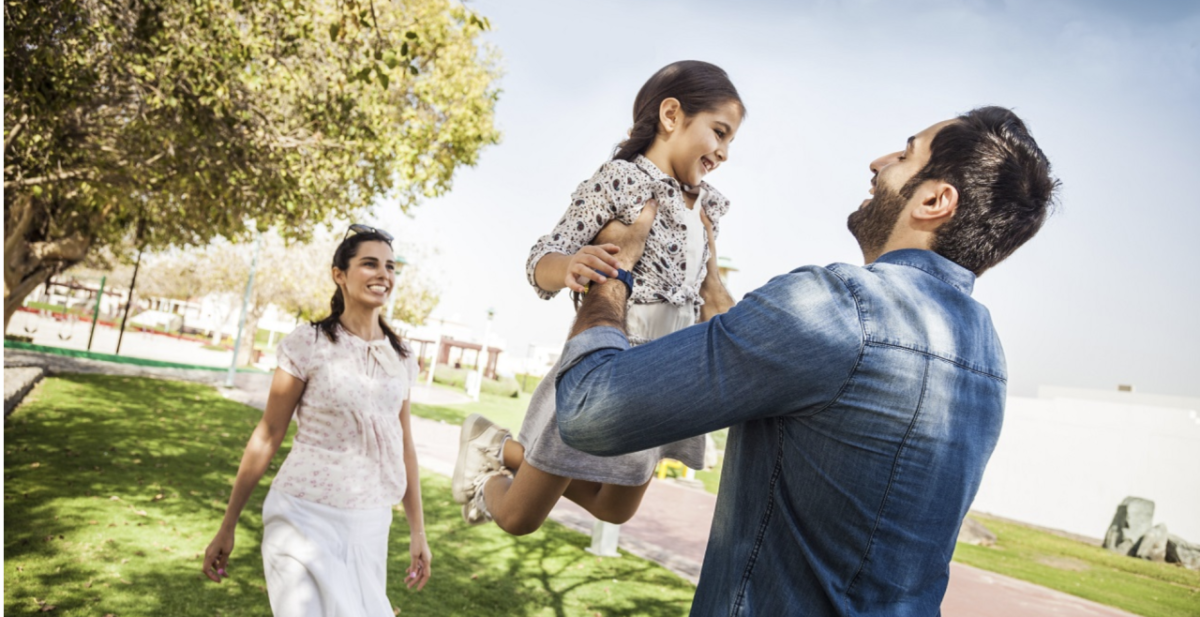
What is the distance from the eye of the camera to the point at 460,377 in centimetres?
4584

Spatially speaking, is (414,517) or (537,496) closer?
(537,496)

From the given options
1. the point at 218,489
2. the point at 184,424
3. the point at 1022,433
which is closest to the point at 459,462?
the point at 218,489

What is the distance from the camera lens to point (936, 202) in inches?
68.0

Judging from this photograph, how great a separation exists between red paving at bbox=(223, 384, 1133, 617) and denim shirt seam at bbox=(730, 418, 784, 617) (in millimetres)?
8154

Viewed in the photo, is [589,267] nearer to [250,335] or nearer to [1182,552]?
[1182,552]

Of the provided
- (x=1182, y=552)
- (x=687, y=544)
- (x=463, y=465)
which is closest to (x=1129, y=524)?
(x=1182, y=552)

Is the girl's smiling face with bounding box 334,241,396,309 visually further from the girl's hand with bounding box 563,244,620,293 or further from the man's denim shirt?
the man's denim shirt

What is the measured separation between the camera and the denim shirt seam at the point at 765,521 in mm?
1604

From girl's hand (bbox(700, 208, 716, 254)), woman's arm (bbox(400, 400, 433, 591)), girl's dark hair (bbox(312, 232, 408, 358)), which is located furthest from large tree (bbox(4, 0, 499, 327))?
girl's hand (bbox(700, 208, 716, 254))

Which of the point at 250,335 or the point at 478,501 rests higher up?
the point at 478,501

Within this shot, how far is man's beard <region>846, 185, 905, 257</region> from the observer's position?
5.88ft

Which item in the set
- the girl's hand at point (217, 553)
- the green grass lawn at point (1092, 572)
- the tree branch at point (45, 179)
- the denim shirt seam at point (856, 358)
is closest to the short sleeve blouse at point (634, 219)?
the denim shirt seam at point (856, 358)

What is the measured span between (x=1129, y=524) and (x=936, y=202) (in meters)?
20.5

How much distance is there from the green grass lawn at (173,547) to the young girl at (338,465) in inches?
118
